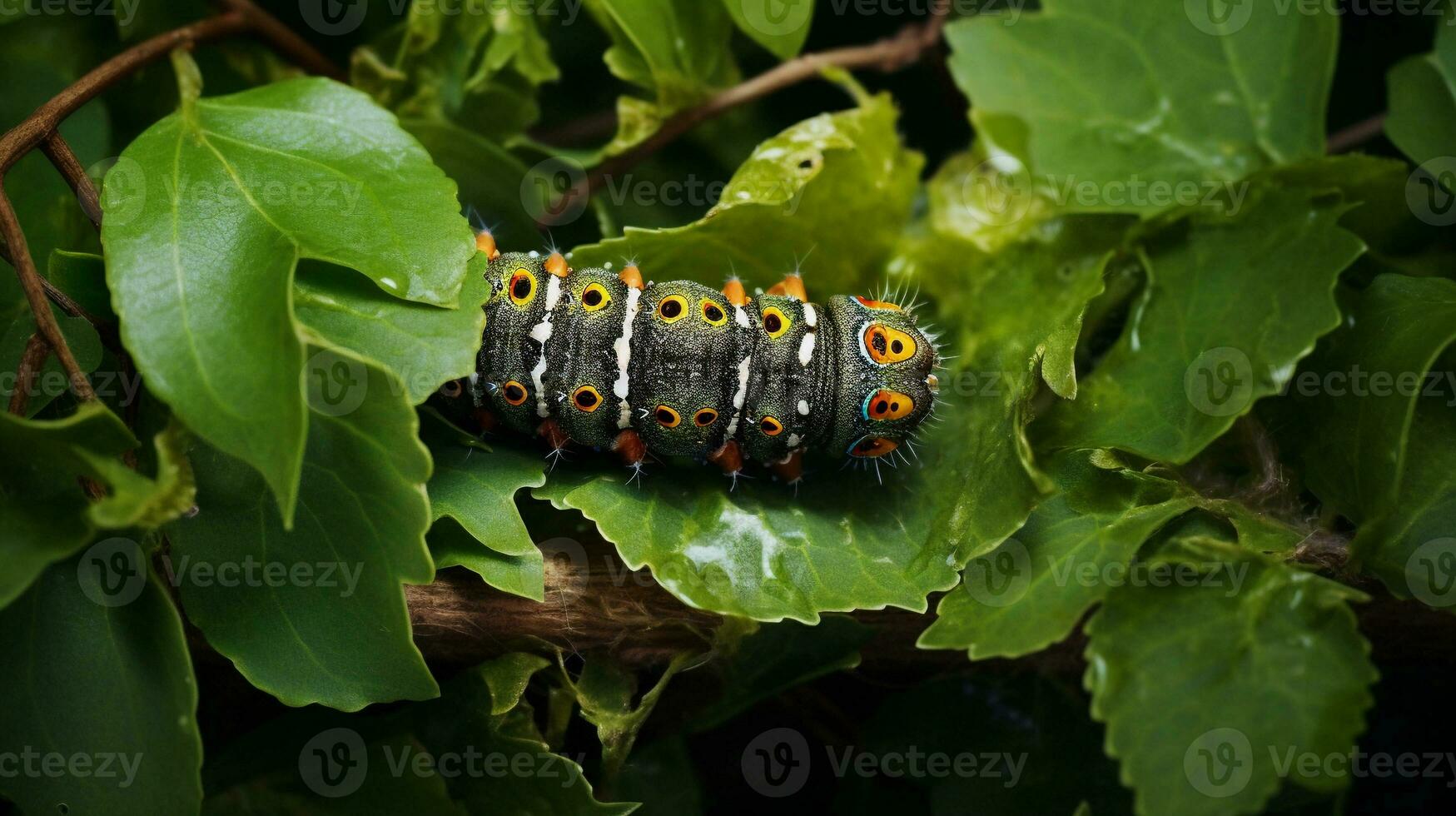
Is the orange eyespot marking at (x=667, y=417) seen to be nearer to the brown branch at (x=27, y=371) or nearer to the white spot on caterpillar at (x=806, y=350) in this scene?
the white spot on caterpillar at (x=806, y=350)

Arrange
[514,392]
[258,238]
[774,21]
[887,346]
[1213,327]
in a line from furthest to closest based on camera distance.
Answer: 1. [774,21]
2. [887,346]
3. [514,392]
4. [1213,327]
5. [258,238]

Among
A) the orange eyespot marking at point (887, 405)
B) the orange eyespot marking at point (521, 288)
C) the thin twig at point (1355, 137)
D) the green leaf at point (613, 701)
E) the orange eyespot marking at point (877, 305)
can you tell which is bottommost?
the green leaf at point (613, 701)

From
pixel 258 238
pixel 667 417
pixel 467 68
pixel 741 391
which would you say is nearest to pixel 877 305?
pixel 741 391

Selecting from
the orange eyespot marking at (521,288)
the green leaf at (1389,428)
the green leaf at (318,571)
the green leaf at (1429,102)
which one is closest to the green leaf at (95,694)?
the green leaf at (318,571)

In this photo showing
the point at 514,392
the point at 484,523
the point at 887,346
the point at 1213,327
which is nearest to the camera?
the point at 484,523

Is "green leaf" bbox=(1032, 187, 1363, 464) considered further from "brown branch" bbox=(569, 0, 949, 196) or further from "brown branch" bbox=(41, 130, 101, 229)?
"brown branch" bbox=(41, 130, 101, 229)

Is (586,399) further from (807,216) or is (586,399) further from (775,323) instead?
(807,216)
